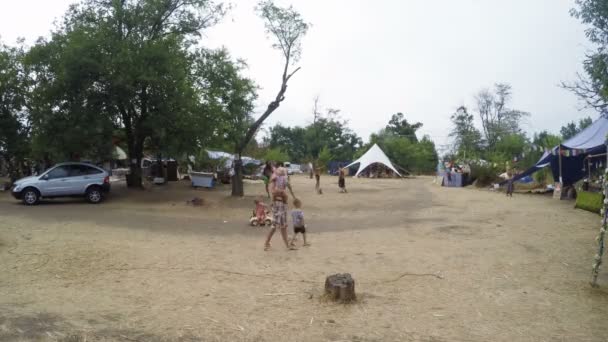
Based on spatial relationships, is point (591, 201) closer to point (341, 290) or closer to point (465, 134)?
point (341, 290)

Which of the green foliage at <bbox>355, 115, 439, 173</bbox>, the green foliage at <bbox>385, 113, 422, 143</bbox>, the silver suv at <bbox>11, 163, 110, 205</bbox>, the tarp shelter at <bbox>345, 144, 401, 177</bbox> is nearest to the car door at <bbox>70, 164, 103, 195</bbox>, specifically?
the silver suv at <bbox>11, 163, 110, 205</bbox>

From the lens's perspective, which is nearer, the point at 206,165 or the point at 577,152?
the point at 577,152

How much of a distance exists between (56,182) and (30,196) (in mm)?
910

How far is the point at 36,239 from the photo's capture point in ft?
29.7

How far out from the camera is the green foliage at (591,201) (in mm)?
13195

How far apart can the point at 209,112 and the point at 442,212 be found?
31.2 feet

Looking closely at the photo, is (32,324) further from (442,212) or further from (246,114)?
(246,114)

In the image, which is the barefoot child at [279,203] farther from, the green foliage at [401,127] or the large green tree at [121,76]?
the green foliage at [401,127]

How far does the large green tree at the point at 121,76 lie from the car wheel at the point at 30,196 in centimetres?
245

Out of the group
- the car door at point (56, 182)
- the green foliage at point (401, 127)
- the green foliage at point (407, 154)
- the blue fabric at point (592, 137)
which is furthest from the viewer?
the green foliage at point (401, 127)

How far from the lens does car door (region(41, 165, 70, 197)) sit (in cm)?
1516

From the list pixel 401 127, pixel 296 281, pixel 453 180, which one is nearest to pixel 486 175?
pixel 453 180

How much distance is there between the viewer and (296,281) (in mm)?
6426

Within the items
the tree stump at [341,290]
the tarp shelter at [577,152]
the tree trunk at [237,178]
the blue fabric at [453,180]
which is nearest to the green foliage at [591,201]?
the tarp shelter at [577,152]
